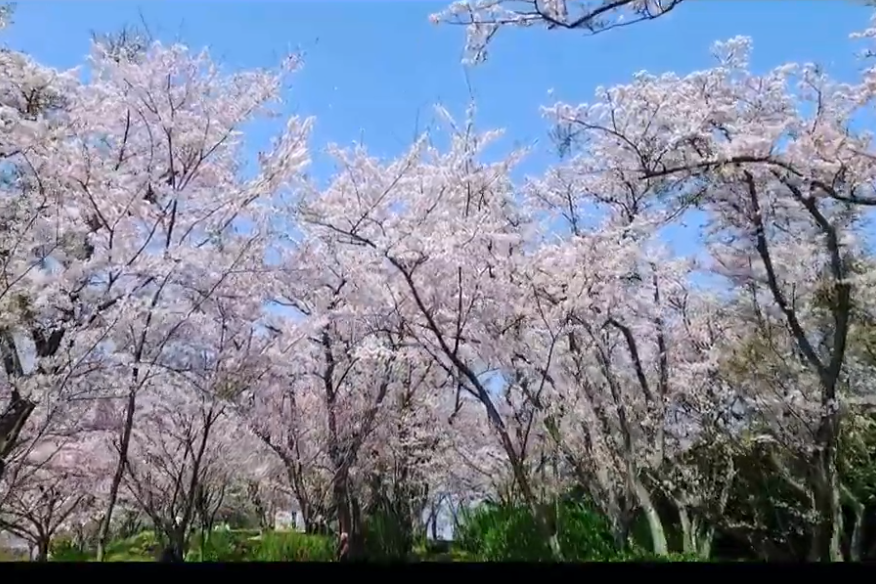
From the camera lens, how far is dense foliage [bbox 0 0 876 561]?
9.23ft

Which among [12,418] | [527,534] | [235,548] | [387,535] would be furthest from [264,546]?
[12,418]

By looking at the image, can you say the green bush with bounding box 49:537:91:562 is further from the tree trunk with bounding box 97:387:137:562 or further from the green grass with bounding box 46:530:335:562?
the tree trunk with bounding box 97:387:137:562

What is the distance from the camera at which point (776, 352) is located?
4.12 metres

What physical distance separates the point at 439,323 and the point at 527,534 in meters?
1.27

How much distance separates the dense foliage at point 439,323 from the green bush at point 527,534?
0.03m

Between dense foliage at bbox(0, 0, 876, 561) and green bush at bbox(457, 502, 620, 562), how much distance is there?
0.09 ft

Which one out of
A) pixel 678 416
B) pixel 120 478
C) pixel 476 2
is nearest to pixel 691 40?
pixel 476 2

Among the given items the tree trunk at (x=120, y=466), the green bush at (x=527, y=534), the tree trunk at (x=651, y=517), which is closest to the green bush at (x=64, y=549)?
the tree trunk at (x=120, y=466)

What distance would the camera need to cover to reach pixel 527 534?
3.92 metres

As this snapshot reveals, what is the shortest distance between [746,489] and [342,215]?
3.29 m

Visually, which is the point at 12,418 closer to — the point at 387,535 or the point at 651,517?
the point at 387,535

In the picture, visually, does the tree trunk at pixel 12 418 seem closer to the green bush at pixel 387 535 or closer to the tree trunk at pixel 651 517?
the green bush at pixel 387 535

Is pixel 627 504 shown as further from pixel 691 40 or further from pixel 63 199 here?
pixel 63 199

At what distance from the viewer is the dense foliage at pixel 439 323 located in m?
2.81
